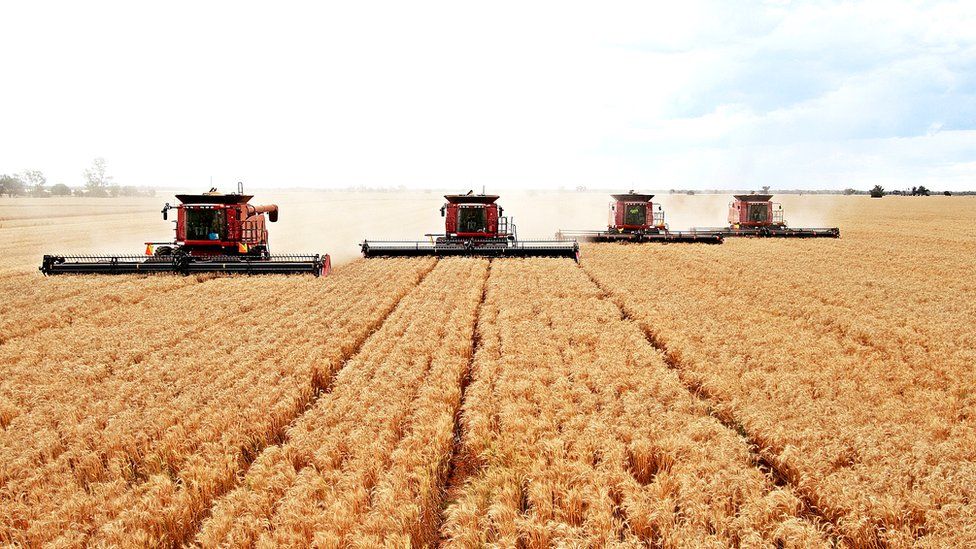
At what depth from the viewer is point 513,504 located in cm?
483

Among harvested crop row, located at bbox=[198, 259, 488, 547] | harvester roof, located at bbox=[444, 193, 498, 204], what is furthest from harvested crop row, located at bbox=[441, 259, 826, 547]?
harvester roof, located at bbox=[444, 193, 498, 204]

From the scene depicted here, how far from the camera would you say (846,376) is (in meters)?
8.30

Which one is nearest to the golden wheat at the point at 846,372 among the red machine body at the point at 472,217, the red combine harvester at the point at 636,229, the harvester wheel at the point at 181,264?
the red machine body at the point at 472,217

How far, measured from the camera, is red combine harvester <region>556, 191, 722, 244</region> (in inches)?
1194

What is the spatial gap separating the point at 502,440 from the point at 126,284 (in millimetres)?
14618

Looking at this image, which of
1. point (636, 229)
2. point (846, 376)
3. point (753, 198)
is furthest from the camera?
point (753, 198)

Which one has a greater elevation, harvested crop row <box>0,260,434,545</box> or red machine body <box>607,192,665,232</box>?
red machine body <box>607,192,665,232</box>

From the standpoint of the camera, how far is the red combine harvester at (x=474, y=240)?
22.4m

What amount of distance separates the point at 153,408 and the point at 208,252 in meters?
13.7

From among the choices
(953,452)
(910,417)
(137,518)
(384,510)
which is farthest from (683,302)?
(137,518)

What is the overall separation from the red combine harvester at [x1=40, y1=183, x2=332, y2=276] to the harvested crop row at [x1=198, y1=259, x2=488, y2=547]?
10.1 m

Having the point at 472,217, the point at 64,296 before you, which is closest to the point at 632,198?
the point at 472,217

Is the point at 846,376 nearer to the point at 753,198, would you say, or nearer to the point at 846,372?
the point at 846,372

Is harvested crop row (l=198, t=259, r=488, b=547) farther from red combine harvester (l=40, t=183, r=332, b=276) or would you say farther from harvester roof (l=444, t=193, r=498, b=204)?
harvester roof (l=444, t=193, r=498, b=204)
